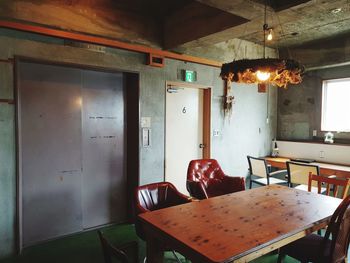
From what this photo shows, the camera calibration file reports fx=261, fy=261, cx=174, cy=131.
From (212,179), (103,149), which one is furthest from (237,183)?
(103,149)

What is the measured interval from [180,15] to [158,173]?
7.37 ft

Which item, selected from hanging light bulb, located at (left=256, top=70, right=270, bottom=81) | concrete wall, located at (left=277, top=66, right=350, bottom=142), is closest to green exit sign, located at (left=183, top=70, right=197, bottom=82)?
hanging light bulb, located at (left=256, top=70, right=270, bottom=81)

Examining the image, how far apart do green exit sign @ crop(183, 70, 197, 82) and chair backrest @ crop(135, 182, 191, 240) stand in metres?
1.96

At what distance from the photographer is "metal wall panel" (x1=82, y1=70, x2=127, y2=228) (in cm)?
346

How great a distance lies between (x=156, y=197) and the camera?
8.60ft

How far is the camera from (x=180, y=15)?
358 cm

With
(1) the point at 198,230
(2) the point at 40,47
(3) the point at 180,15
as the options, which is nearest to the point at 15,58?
(2) the point at 40,47

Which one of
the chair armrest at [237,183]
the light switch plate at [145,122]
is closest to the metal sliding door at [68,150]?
the light switch plate at [145,122]

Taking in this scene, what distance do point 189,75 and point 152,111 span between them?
889 mm

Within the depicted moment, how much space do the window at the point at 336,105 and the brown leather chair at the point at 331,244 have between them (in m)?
3.38

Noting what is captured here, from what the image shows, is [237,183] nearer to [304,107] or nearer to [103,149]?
[103,149]

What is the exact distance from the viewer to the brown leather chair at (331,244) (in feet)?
5.91

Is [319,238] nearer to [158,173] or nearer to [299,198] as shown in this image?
[299,198]

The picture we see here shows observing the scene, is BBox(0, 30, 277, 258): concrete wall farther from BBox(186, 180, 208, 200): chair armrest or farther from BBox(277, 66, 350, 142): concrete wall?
BBox(186, 180, 208, 200): chair armrest
